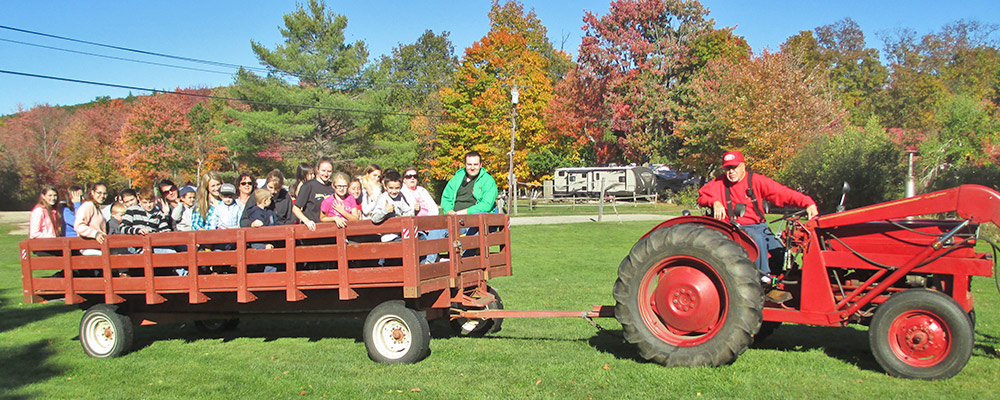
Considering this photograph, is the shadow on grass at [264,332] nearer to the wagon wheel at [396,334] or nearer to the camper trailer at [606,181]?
the wagon wheel at [396,334]

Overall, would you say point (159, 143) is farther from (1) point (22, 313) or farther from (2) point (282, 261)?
(2) point (282, 261)

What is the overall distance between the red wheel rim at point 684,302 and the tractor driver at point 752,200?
548mm

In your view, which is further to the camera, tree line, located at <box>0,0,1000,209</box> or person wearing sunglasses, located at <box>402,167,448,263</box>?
tree line, located at <box>0,0,1000,209</box>

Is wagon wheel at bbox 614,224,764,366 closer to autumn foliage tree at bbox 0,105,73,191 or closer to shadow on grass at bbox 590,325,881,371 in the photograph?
shadow on grass at bbox 590,325,881,371

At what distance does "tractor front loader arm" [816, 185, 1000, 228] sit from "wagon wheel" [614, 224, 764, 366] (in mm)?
1055

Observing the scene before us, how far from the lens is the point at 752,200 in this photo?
6359mm

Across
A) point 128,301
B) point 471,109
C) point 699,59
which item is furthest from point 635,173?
point 128,301

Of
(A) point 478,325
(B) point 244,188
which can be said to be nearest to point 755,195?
(A) point 478,325

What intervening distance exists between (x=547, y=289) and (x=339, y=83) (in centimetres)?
3909

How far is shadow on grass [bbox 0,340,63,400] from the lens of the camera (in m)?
6.29

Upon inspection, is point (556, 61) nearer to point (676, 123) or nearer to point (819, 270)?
point (676, 123)

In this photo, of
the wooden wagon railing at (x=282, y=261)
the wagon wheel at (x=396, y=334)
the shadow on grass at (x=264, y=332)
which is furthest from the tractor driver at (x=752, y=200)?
the shadow on grass at (x=264, y=332)

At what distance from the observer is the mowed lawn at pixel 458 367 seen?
5.36m

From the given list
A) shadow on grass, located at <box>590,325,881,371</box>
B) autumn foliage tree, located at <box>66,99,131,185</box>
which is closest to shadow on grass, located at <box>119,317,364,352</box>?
shadow on grass, located at <box>590,325,881,371</box>
